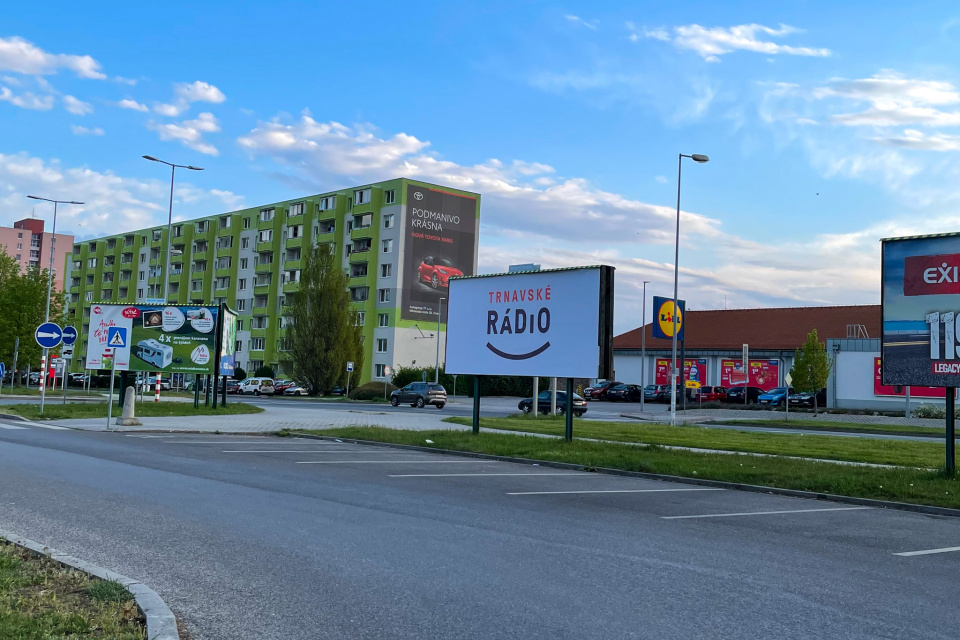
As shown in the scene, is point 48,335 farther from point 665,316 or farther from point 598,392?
point 598,392

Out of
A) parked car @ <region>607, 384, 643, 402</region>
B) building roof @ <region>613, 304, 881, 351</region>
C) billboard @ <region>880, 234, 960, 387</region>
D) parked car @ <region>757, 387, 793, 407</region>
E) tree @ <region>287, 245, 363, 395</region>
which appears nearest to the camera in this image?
billboard @ <region>880, 234, 960, 387</region>

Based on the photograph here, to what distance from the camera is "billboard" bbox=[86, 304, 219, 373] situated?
27844 millimetres

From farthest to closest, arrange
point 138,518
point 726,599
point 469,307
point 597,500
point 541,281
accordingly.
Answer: point 469,307 < point 541,281 < point 597,500 < point 138,518 < point 726,599

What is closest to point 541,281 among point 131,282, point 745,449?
point 745,449

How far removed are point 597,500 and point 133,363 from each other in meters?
21.4

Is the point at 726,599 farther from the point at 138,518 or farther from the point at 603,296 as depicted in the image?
the point at 603,296

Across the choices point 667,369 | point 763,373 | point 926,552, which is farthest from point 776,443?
point 667,369

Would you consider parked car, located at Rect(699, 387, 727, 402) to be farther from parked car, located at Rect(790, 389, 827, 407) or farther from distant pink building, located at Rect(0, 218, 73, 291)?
distant pink building, located at Rect(0, 218, 73, 291)

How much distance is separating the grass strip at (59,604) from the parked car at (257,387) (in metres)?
64.3

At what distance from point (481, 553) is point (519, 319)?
14.3 meters

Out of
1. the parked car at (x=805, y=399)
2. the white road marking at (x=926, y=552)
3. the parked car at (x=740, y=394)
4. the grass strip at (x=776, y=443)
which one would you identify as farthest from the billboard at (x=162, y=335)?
the parked car at (x=740, y=394)

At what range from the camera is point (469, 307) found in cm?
2275

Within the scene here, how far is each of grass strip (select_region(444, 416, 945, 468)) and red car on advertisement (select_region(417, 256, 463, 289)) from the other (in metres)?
51.9

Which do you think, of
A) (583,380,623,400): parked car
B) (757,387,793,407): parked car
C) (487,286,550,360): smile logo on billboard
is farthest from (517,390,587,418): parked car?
(583,380,623,400): parked car
